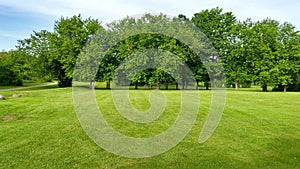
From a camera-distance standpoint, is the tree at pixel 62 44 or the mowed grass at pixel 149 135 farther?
the tree at pixel 62 44

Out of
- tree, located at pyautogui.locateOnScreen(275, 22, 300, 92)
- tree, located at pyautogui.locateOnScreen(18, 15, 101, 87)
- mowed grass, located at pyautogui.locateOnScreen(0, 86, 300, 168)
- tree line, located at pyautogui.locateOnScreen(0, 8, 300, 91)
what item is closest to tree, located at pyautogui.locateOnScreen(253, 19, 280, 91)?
tree line, located at pyautogui.locateOnScreen(0, 8, 300, 91)

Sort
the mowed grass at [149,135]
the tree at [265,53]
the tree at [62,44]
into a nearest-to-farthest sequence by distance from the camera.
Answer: the mowed grass at [149,135] → the tree at [62,44] → the tree at [265,53]

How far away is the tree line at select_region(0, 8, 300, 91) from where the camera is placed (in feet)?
117

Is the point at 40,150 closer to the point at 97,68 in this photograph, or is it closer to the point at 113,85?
the point at 97,68

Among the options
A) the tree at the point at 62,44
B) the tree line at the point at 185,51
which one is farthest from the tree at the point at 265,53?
the tree at the point at 62,44

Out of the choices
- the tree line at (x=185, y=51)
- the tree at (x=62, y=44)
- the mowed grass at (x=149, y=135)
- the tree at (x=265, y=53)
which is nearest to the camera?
the mowed grass at (x=149, y=135)

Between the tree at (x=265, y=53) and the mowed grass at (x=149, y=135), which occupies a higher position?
the tree at (x=265, y=53)

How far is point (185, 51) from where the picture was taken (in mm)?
37094

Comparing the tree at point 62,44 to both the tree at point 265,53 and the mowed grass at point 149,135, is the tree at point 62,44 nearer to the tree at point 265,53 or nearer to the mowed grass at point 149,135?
the mowed grass at point 149,135

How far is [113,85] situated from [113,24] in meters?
9.88

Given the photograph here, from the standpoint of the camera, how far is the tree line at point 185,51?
3562 cm

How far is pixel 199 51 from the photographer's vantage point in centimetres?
3956

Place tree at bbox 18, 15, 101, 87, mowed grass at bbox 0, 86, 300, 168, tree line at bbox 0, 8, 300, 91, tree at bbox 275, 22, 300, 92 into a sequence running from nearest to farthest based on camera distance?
mowed grass at bbox 0, 86, 300, 168
tree at bbox 18, 15, 101, 87
tree line at bbox 0, 8, 300, 91
tree at bbox 275, 22, 300, 92

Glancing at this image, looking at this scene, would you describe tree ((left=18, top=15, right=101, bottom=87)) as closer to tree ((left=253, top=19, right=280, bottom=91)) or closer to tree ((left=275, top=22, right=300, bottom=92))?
tree ((left=253, top=19, right=280, bottom=91))
